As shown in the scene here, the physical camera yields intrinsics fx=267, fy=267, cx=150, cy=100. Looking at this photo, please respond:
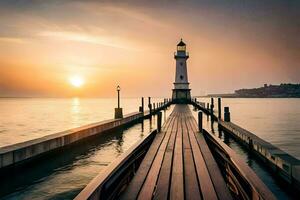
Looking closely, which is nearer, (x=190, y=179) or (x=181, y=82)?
(x=190, y=179)

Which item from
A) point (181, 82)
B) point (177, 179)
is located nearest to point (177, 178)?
point (177, 179)

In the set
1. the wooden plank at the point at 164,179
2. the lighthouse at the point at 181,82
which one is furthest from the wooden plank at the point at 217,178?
the lighthouse at the point at 181,82

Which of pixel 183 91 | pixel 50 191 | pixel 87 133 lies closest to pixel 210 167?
pixel 50 191

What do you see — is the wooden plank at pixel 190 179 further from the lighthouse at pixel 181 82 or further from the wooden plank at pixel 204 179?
the lighthouse at pixel 181 82

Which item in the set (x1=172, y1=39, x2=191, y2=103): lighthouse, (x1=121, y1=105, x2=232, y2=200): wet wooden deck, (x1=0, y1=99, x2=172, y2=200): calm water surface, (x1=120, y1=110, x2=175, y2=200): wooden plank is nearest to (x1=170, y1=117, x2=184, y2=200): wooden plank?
(x1=121, y1=105, x2=232, y2=200): wet wooden deck

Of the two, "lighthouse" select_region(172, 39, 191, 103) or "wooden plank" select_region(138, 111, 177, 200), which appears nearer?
"wooden plank" select_region(138, 111, 177, 200)

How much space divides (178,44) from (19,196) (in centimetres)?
6283

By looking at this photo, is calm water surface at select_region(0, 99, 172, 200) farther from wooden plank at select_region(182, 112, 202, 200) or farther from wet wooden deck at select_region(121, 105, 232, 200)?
wooden plank at select_region(182, 112, 202, 200)

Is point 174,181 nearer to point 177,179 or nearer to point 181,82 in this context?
point 177,179

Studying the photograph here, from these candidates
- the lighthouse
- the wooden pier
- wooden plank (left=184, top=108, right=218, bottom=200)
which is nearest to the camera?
the wooden pier

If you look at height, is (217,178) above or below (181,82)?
below

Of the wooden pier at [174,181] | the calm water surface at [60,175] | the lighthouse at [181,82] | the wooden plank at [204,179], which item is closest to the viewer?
the wooden pier at [174,181]

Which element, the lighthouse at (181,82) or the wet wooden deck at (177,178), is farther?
the lighthouse at (181,82)

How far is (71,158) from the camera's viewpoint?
1310 centimetres
